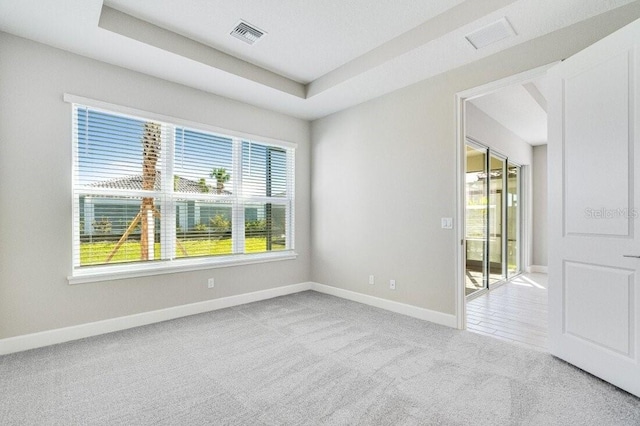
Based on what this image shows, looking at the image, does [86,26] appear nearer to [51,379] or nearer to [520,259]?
[51,379]

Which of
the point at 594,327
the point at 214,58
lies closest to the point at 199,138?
the point at 214,58

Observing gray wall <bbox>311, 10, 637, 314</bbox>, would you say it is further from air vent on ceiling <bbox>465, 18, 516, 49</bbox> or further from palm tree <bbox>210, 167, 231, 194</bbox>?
palm tree <bbox>210, 167, 231, 194</bbox>

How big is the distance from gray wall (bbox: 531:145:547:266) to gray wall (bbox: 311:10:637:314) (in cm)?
456

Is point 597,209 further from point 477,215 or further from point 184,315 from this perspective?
point 184,315

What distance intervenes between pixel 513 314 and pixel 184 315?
3937 millimetres

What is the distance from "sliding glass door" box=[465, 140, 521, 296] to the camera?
4.93 m

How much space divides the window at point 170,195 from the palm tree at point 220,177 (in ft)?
0.04

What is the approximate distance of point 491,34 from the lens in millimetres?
2684

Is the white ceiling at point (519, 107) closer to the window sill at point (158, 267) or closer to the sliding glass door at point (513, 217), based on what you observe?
the sliding glass door at point (513, 217)

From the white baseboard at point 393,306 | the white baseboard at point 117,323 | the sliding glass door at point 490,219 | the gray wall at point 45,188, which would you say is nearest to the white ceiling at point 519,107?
the sliding glass door at point 490,219

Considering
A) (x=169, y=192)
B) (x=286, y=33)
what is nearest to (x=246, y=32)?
(x=286, y=33)

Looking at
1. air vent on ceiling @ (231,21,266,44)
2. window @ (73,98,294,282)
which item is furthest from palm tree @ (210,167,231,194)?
air vent on ceiling @ (231,21,266,44)

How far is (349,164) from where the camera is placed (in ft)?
14.7

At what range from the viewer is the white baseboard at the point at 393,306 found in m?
3.38
